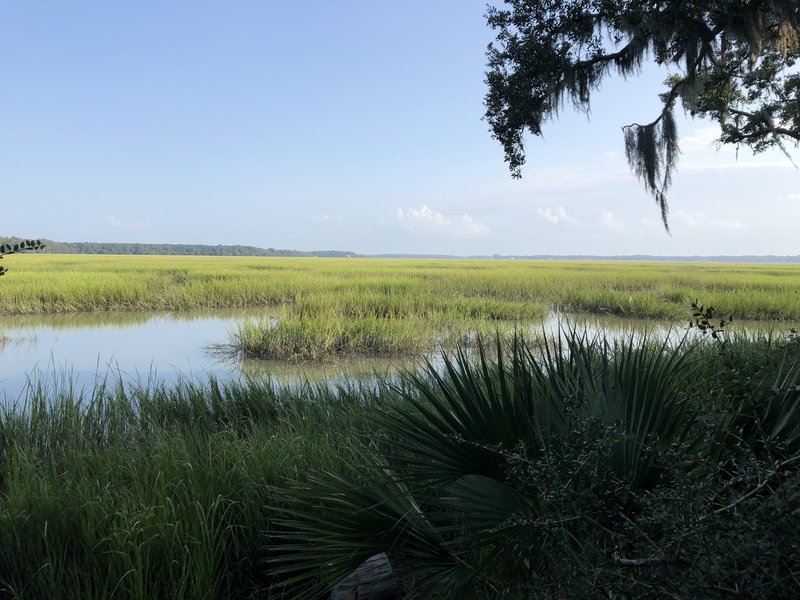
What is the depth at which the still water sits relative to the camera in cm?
857

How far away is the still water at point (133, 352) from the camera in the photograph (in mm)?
8570

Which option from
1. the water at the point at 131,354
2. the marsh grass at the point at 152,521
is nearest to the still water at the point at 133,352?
the water at the point at 131,354

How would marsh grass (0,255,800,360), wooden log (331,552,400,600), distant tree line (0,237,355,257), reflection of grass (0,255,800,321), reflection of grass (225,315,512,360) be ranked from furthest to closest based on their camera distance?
distant tree line (0,237,355,257), reflection of grass (0,255,800,321), marsh grass (0,255,800,360), reflection of grass (225,315,512,360), wooden log (331,552,400,600)

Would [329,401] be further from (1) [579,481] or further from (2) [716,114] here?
(2) [716,114]

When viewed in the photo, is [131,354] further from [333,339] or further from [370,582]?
[370,582]

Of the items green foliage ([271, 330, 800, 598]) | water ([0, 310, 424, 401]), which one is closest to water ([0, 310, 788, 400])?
water ([0, 310, 424, 401])

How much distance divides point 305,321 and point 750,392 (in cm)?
968

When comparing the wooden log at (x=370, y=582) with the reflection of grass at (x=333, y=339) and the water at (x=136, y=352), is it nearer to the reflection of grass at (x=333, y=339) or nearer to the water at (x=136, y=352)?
the water at (x=136, y=352)

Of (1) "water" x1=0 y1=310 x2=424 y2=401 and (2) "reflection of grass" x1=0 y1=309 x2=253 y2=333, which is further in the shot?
(2) "reflection of grass" x1=0 y1=309 x2=253 y2=333

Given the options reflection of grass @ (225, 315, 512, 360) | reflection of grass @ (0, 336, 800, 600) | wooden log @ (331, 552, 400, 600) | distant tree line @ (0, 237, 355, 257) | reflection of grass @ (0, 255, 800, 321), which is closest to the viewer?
reflection of grass @ (0, 336, 800, 600)

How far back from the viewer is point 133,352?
10914 millimetres

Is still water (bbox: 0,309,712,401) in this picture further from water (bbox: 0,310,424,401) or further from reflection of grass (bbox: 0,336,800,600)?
reflection of grass (bbox: 0,336,800,600)

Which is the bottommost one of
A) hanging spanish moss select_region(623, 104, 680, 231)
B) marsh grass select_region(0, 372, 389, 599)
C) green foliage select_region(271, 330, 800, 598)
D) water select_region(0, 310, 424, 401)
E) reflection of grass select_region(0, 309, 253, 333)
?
water select_region(0, 310, 424, 401)

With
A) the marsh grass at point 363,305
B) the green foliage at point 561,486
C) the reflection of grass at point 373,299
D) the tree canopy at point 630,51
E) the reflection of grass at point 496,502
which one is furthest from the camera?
the reflection of grass at point 373,299
